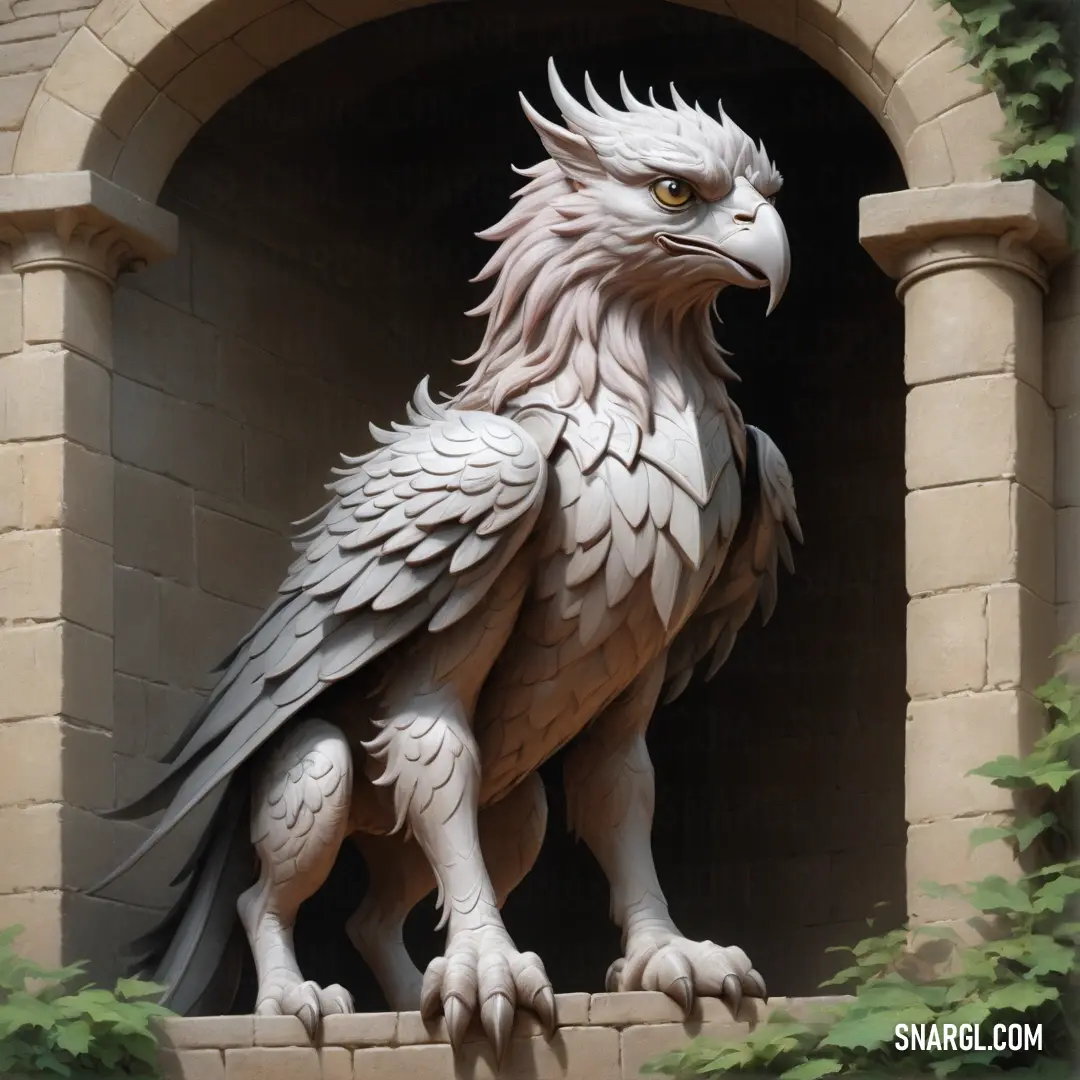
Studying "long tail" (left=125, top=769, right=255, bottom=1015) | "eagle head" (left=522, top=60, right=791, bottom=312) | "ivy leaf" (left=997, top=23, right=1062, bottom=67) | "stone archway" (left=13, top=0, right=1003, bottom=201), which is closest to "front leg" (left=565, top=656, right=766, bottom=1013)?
"long tail" (left=125, top=769, right=255, bottom=1015)

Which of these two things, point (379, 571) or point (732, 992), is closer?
point (732, 992)

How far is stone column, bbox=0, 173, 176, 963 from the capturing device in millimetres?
7508

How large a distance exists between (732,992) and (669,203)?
1855mm

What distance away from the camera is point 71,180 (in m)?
7.72

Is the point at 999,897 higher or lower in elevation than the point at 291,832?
lower

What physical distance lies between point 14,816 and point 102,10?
7.00 ft

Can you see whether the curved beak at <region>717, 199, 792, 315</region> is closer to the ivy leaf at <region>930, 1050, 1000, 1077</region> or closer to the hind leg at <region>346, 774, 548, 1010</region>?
the hind leg at <region>346, 774, 548, 1010</region>

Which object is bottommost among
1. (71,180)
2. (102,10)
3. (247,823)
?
(247,823)

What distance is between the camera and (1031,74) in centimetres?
721

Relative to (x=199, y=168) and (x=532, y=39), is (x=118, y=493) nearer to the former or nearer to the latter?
(x=199, y=168)

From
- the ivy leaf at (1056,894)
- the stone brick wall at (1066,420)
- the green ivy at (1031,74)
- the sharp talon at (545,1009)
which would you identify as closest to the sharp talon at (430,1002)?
the sharp talon at (545,1009)

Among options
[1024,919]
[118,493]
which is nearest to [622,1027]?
[1024,919]

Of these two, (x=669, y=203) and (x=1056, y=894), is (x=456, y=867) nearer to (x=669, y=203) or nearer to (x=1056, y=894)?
(x=1056, y=894)

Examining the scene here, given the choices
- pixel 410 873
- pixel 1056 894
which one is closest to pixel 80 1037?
pixel 410 873
